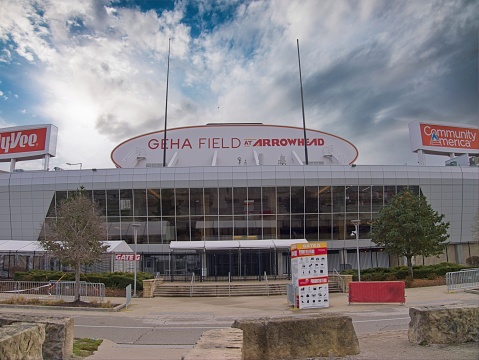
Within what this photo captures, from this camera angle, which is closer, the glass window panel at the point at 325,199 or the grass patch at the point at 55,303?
the grass patch at the point at 55,303

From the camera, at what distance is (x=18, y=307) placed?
2270 centimetres

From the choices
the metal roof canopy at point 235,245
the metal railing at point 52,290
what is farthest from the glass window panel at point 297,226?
the metal railing at point 52,290

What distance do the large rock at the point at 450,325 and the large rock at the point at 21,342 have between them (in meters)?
8.31

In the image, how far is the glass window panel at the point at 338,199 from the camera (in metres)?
44.0

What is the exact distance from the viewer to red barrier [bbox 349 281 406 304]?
878 inches

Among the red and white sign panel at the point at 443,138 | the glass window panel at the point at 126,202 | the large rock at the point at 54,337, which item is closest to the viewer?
the large rock at the point at 54,337

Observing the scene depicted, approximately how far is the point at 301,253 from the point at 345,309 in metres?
3.45

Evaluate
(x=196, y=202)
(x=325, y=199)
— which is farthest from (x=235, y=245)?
(x=325, y=199)

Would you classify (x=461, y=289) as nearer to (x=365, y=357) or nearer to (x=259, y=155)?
(x=365, y=357)

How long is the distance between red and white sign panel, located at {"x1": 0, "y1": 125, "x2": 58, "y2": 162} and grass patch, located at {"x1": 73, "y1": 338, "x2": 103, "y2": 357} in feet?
136

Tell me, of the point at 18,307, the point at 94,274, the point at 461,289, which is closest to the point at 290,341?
the point at 18,307

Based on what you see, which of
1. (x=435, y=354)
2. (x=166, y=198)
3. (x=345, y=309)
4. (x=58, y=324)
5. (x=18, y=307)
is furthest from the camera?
(x=166, y=198)

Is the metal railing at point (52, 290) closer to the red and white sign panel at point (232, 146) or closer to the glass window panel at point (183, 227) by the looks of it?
the glass window panel at point (183, 227)

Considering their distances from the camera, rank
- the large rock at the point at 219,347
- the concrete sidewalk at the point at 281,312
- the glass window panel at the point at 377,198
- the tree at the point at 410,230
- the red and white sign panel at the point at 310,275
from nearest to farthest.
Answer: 1. the large rock at the point at 219,347
2. the concrete sidewalk at the point at 281,312
3. the red and white sign panel at the point at 310,275
4. the tree at the point at 410,230
5. the glass window panel at the point at 377,198
